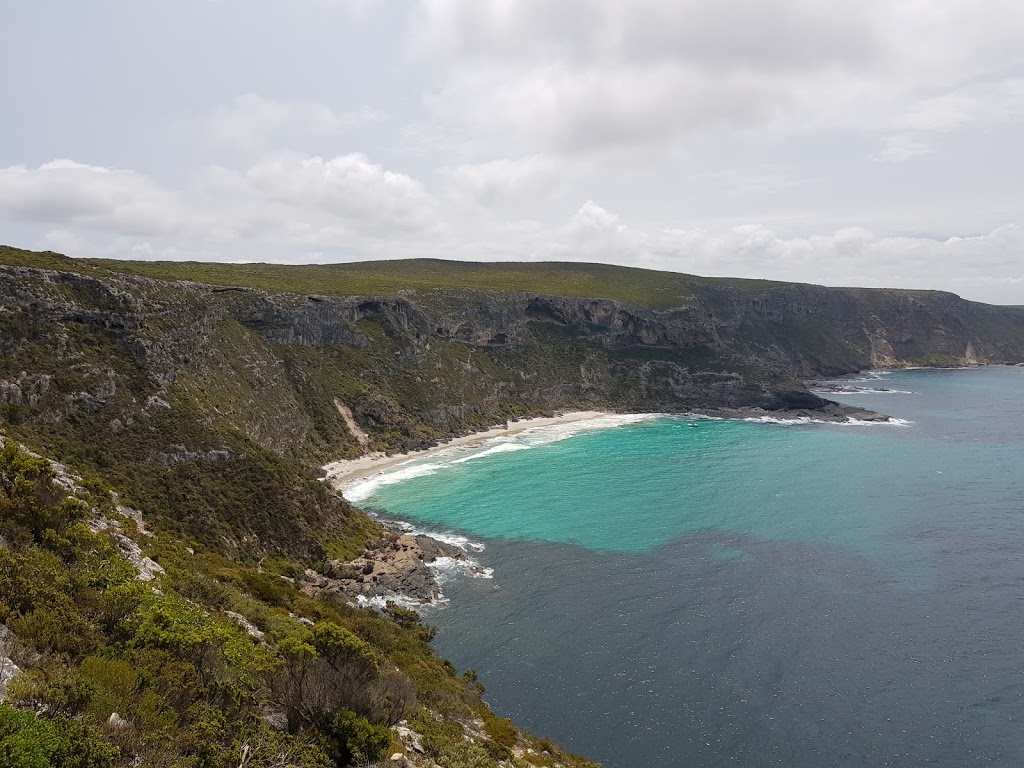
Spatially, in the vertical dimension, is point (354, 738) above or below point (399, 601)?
above

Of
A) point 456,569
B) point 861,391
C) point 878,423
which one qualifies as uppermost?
point 861,391

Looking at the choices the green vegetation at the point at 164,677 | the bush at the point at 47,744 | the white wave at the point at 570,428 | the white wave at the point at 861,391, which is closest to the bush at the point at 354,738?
the green vegetation at the point at 164,677

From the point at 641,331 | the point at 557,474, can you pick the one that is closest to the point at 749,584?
the point at 557,474

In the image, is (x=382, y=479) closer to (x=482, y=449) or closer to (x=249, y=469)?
(x=482, y=449)

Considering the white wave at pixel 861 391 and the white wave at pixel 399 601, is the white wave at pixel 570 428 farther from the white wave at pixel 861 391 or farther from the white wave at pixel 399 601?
the white wave at pixel 861 391

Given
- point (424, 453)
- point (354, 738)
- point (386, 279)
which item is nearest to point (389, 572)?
point (354, 738)

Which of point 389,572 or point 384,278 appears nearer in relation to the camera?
point 389,572
